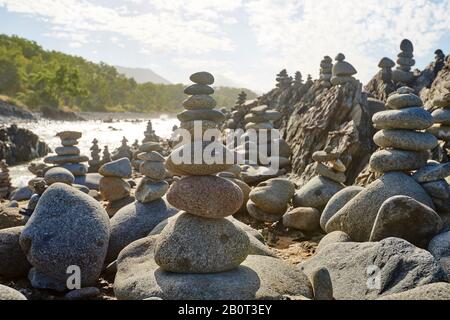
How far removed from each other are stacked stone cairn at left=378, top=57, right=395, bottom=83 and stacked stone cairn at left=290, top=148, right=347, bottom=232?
34.4 feet

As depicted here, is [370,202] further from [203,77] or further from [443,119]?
[443,119]

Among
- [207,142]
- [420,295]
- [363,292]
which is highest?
[207,142]

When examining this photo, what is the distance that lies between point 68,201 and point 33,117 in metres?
69.4

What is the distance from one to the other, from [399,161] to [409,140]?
57 cm

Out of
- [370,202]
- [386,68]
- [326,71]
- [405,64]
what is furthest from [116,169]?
[405,64]

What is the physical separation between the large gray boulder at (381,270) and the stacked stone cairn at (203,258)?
2.13ft

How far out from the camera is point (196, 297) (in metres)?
6.30

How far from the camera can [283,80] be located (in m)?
32.6

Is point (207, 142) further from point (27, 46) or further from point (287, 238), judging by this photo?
point (27, 46)

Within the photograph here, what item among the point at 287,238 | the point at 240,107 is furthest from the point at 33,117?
the point at 287,238

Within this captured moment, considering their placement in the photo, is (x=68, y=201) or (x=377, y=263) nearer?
(x=377, y=263)

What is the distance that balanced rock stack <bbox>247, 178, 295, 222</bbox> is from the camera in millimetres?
13109

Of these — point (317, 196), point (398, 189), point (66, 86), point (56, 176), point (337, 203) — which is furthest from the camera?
point (66, 86)

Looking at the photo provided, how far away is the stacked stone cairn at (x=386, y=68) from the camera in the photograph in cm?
2197
